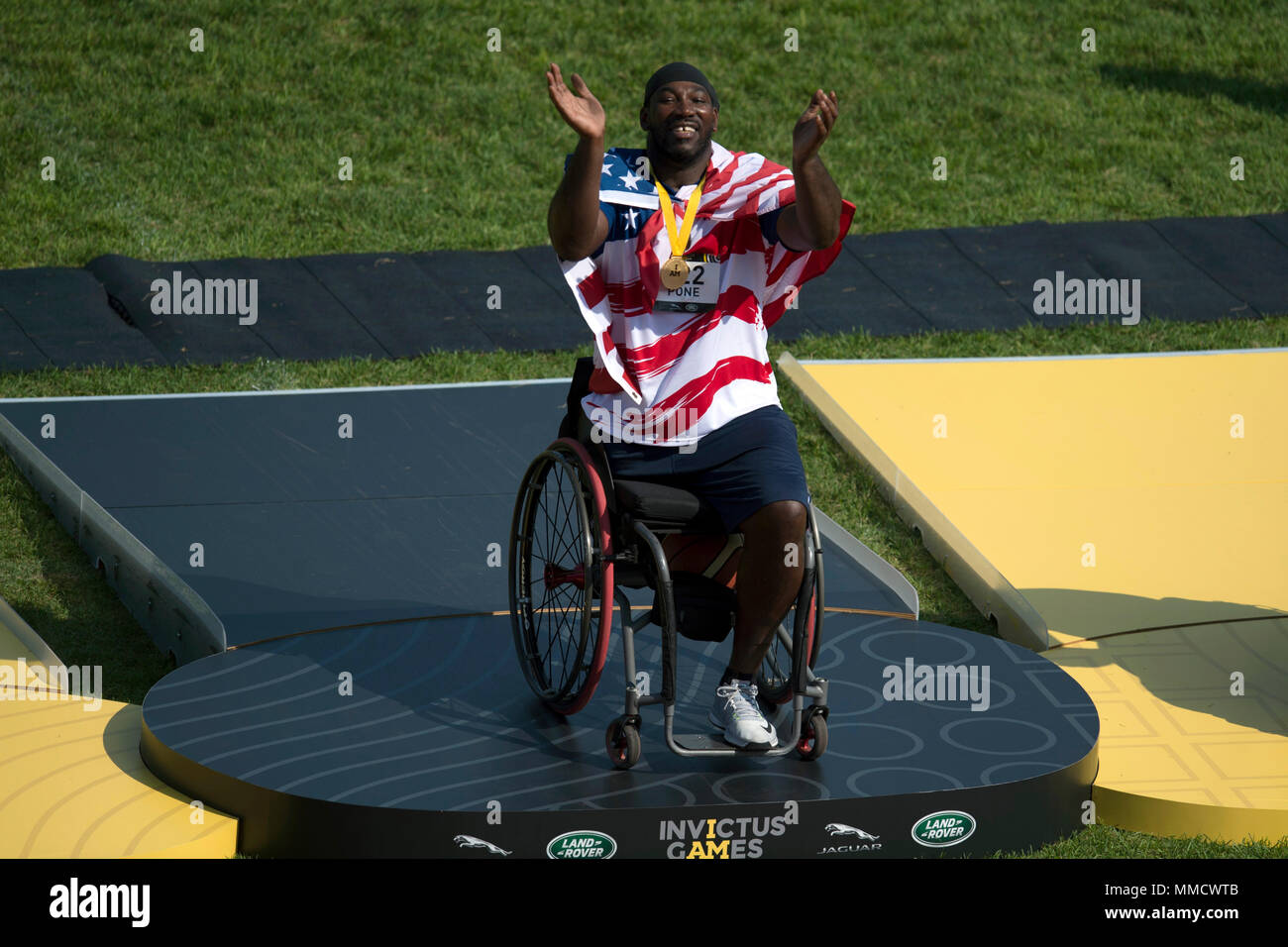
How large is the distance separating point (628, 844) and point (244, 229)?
5696 millimetres

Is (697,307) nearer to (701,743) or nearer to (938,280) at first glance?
(701,743)

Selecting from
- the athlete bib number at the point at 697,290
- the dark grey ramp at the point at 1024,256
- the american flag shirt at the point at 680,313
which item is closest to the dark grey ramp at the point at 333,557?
the american flag shirt at the point at 680,313

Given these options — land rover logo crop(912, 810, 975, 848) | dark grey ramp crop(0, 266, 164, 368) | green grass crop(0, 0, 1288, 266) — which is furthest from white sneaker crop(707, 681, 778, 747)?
green grass crop(0, 0, 1288, 266)

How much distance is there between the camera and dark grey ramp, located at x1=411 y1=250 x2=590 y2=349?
7.92 meters

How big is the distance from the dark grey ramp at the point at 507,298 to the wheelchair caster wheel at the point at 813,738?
3929mm

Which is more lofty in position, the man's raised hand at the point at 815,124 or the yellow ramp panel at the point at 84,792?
the man's raised hand at the point at 815,124

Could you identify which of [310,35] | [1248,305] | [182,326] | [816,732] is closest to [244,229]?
[182,326]

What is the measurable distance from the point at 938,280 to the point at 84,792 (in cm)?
556

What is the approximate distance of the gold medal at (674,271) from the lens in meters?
4.21

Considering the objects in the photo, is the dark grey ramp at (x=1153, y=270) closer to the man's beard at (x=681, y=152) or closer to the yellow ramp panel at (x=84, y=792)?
the man's beard at (x=681, y=152)

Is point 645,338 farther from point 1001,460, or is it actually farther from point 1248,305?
point 1248,305

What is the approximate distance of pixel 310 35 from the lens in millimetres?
10539

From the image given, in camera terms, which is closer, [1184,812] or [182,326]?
[1184,812]

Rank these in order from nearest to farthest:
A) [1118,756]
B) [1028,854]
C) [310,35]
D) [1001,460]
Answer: [1028,854] → [1118,756] → [1001,460] → [310,35]
